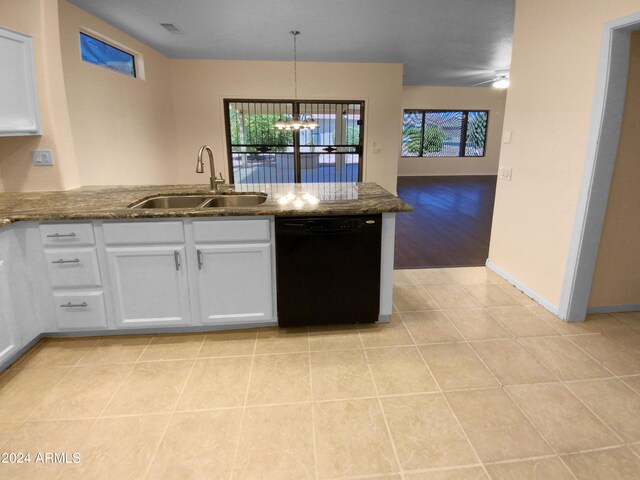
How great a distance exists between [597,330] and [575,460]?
1.31m

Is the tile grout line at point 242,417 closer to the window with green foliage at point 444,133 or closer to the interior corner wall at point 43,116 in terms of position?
the interior corner wall at point 43,116

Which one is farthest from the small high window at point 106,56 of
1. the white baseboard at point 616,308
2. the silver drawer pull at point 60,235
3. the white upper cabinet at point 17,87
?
the white baseboard at point 616,308

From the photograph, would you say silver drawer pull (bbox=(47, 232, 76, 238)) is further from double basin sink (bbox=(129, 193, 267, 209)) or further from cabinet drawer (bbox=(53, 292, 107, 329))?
double basin sink (bbox=(129, 193, 267, 209))

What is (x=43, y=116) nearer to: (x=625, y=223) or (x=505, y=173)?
(x=505, y=173)

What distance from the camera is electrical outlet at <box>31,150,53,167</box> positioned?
8.90 feet

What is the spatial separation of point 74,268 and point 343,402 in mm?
1755

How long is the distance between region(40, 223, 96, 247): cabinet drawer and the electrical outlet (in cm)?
86

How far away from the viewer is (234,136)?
6797 millimetres

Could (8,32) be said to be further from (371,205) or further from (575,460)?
(575,460)

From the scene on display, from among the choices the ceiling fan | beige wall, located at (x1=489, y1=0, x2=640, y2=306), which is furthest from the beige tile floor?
the ceiling fan

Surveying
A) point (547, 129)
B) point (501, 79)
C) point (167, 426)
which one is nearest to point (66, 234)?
point (167, 426)

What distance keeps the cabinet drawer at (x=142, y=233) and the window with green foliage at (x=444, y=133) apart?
982 centimetres

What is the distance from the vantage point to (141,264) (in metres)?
2.26

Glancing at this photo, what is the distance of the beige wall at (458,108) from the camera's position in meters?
10.5
